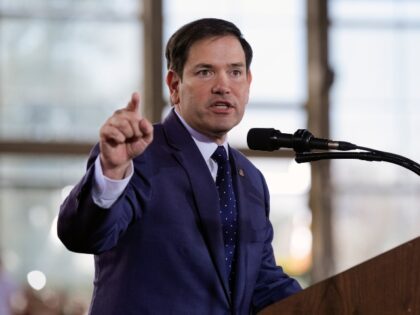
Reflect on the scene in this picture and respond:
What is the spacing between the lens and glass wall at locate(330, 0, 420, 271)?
11.1 metres

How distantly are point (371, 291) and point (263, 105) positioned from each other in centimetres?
840

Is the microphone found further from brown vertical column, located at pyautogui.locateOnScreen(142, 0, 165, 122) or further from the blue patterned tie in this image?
brown vertical column, located at pyautogui.locateOnScreen(142, 0, 165, 122)

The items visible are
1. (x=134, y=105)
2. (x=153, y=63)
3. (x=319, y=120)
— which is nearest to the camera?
(x=134, y=105)

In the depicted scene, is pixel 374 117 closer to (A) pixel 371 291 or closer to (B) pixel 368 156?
(B) pixel 368 156

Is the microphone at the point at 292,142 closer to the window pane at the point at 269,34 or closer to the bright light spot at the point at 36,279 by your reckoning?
the window pane at the point at 269,34

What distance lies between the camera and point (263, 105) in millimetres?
10953

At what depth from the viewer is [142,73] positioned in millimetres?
10930

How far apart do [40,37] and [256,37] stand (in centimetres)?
199

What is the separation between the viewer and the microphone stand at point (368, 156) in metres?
2.71

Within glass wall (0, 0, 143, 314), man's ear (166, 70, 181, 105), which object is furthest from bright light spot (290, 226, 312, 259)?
man's ear (166, 70, 181, 105)

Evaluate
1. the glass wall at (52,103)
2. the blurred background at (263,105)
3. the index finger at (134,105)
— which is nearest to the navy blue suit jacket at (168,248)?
the index finger at (134,105)


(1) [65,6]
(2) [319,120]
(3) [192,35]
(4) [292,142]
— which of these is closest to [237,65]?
(3) [192,35]

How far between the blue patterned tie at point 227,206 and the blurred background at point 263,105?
743cm

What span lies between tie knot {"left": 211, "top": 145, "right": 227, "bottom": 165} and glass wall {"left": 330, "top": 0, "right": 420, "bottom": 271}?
801 cm
